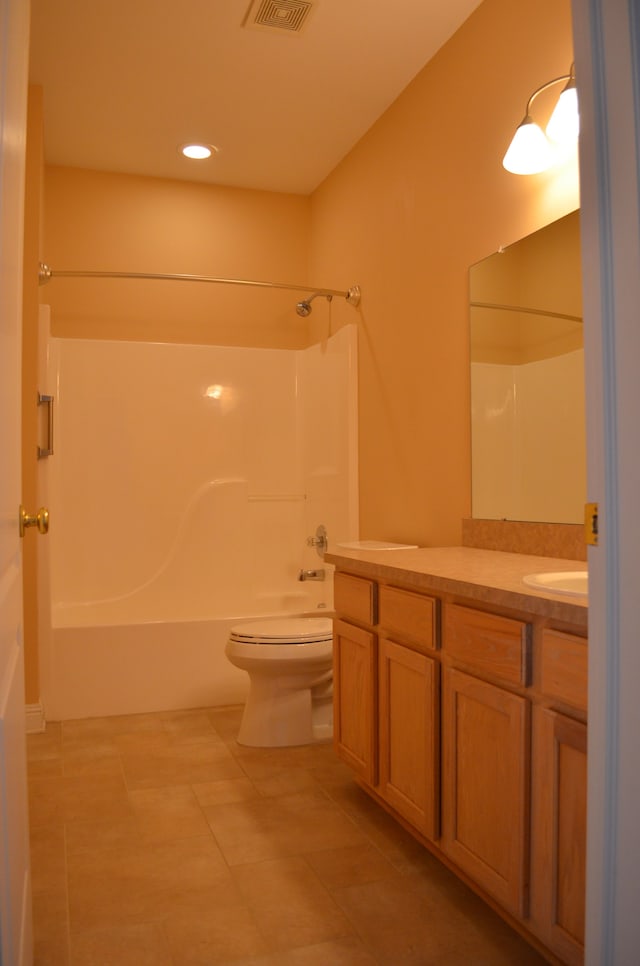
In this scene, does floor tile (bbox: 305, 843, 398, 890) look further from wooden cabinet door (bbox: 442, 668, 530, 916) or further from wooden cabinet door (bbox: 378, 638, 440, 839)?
wooden cabinet door (bbox: 442, 668, 530, 916)

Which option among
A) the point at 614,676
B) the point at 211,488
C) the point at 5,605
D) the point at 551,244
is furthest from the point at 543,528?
the point at 211,488

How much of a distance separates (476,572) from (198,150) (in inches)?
110

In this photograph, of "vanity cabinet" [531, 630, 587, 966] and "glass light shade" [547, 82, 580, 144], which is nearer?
"vanity cabinet" [531, 630, 587, 966]

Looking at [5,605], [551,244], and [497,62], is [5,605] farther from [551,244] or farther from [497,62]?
[497,62]

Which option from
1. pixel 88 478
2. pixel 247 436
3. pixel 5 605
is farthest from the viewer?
pixel 247 436

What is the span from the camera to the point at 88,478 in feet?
13.3

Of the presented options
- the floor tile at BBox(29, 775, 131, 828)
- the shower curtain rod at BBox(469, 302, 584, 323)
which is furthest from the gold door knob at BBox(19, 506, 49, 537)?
the shower curtain rod at BBox(469, 302, 584, 323)

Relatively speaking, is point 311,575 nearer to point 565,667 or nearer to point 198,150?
point 198,150

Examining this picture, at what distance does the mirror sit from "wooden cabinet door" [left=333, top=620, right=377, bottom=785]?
0.61 metres

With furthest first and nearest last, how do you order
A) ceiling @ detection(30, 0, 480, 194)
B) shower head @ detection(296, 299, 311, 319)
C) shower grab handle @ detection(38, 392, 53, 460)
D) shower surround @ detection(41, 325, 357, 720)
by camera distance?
1. shower head @ detection(296, 299, 311, 319)
2. shower surround @ detection(41, 325, 357, 720)
3. shower grab handle @ detection(38, 392, 53, 460)
4. ceiling @ detection(30, 0, 480, 194)

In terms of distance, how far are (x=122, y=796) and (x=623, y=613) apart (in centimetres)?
213

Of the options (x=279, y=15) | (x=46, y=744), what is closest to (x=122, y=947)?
(x=46, y=744)

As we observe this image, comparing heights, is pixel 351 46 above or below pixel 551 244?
above

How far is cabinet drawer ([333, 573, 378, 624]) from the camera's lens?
2.34m
